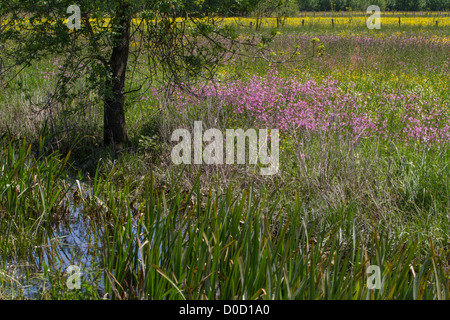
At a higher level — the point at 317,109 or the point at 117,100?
the point at 117,100

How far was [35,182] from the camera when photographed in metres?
4.17

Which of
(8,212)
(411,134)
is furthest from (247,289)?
(411,134)

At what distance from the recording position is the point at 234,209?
3.04m

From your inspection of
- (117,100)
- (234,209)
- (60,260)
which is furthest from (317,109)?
(60,260)

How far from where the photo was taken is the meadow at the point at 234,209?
2508mm

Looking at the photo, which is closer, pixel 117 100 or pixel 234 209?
pixel 234 209

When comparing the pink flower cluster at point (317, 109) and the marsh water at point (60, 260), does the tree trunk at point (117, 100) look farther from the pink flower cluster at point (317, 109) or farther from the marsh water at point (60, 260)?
the marsh water at point (60, 260)

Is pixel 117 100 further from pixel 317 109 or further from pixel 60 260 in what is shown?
pixel 60 260

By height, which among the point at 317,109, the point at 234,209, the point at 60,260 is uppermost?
the point at 317,109

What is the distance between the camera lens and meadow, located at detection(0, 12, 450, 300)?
251 cm

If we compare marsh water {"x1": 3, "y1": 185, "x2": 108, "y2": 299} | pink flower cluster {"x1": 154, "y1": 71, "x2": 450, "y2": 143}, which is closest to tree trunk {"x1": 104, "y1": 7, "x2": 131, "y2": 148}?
pink flower cluster {"x1": 154, "y1": 71, "x2": 450, "y2": 143}

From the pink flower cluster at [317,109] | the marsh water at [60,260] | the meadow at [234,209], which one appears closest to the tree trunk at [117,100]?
the meadow at [234,209]

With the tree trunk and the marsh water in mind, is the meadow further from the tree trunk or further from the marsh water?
the tree trunk

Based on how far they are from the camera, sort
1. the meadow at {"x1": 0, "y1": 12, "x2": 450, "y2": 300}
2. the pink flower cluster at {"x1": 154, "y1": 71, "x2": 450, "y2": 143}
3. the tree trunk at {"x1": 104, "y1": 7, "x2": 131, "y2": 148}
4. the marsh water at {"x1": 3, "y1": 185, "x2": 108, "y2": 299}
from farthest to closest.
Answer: the tree trunk at {"x1": 104, "y1": 7, "x2": 131, "y2": 148}
the pink flower cluster at {"x1": 154, "y1": 71, "x2": 450, "y2": 143}
the marsh water at {"x1": 3, "y1": 185, "x2": 108, "y2": 299}
the meadow at {"x1": 0, "y1": 12, "x2": 450, "y2": 300}
